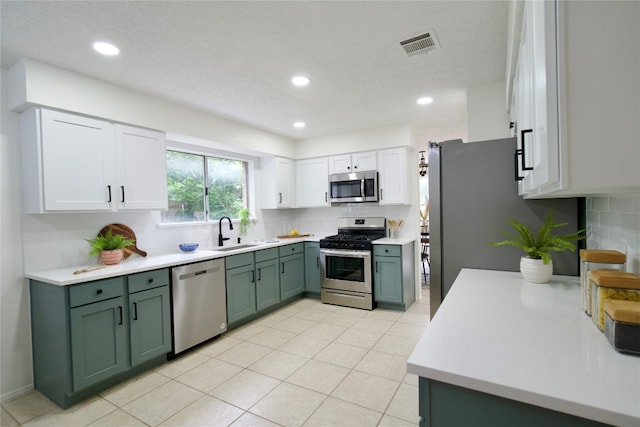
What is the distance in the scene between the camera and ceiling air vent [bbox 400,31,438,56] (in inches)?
82.4

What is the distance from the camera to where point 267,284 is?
388 centimetres

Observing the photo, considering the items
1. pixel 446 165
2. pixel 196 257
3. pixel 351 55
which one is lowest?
pixel 196 257

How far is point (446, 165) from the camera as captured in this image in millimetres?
2205

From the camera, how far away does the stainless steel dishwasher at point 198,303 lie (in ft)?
9.18

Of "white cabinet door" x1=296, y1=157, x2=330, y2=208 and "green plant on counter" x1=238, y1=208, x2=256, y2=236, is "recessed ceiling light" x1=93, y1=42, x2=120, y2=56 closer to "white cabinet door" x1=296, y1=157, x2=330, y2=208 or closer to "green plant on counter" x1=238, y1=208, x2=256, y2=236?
"green plant on counter" x1=238, y1=208, x2=256, y2=236

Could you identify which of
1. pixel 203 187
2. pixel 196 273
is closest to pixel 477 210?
pixel 196 273

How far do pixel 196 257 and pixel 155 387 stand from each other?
1123mm

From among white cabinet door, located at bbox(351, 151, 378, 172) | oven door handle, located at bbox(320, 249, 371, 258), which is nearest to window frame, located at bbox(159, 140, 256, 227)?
oven door handle, located at bbox(320, 249, 371, 258)

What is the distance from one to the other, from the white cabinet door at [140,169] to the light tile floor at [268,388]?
1526 mm

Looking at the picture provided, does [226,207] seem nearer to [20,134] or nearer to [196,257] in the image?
[196,257]

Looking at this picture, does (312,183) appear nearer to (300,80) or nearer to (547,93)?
(300,80)

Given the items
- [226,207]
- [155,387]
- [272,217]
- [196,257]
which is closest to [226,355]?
[155,387]

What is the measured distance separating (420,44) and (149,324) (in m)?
3.13

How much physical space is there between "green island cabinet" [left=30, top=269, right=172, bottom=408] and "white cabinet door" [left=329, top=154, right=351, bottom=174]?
2.90 meters
